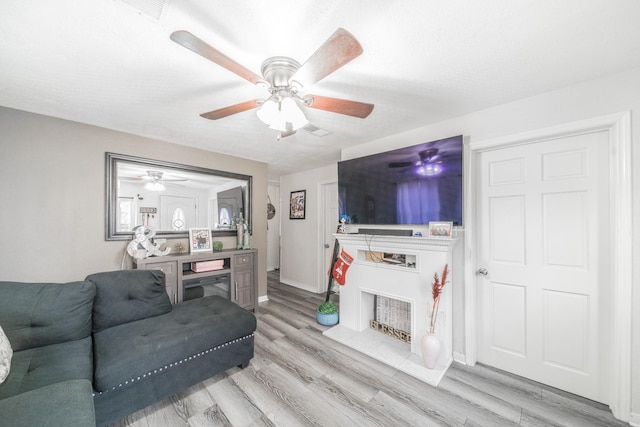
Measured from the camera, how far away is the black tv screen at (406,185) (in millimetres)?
2168

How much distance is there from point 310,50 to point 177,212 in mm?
2690

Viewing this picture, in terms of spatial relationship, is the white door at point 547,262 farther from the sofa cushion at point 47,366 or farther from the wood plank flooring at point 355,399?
the sofa cushion at point 47,366

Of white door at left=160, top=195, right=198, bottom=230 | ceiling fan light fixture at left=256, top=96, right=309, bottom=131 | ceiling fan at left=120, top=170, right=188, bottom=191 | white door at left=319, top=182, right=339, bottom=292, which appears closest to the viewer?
ceiling fan light fixture at left=256, top=96, right=309, bottom=131

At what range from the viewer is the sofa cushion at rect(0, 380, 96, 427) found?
97 centimetres

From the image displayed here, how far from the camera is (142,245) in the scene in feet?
8.70

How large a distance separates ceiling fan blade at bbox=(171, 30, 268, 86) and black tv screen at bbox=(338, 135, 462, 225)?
173cm

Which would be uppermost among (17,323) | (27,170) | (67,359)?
(27,170)

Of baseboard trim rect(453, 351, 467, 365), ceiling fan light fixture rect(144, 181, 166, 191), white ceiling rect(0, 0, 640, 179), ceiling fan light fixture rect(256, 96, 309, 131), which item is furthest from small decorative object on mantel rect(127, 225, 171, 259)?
baseboard trim rect(453, 351, 467, 365)

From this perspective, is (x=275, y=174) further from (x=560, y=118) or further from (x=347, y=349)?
(x=560, y=118)

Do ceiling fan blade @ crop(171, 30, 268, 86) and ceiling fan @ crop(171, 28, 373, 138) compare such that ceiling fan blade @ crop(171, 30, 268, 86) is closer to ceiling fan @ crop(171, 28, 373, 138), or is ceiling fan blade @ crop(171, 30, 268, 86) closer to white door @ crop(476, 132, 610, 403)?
ceiling fan @ crop(171, 28, 373, 138)

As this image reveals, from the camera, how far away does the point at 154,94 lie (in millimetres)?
1851

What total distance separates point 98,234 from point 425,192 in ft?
11.5

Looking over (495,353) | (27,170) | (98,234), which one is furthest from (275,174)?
(495,353)

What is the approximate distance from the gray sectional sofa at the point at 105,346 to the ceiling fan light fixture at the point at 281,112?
168cm
